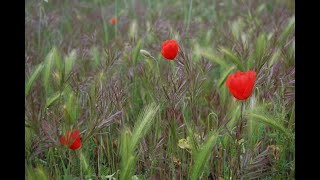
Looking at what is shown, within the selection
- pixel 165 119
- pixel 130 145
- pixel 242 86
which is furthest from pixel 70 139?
pixel 242 86

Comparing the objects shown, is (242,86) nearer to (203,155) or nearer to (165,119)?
(203,155)

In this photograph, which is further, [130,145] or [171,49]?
[171,49]

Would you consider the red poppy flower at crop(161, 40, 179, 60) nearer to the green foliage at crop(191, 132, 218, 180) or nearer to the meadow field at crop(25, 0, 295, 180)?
the meadow field at crop(25, 0, 295, 180)

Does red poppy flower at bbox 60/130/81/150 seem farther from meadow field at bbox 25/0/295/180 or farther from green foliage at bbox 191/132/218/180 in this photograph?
green foliage at bbox 191/132/218/180

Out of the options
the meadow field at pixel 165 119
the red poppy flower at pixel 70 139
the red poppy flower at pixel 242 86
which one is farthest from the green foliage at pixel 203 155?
the red poppy flower at pixel 70 139

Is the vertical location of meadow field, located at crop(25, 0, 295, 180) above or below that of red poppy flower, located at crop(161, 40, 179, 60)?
below

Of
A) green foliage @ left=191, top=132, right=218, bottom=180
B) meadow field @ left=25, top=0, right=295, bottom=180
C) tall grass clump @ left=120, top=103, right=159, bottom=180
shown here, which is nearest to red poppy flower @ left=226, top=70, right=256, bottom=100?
meadow field @ left=25, top=0, right=295, bottom=180

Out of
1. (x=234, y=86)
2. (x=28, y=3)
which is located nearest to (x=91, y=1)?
(x=28, y=3)

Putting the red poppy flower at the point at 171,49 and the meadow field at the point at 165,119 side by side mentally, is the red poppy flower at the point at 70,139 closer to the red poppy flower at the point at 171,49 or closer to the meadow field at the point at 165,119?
the meadow field at the point at 165,119

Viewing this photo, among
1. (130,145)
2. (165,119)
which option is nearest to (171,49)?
(165,119)

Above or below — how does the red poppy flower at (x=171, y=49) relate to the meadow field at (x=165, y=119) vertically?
above

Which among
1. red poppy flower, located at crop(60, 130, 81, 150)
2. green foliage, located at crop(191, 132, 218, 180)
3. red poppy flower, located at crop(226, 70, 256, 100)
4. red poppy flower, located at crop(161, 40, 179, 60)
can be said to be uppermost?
red poppy flower, located at crop(161, 40, 179, 60)

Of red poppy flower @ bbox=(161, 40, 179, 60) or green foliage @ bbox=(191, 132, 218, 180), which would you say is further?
red poppy flower @ bbox=(161, 40, 179, 60)

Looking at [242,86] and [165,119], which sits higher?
[242,86]
